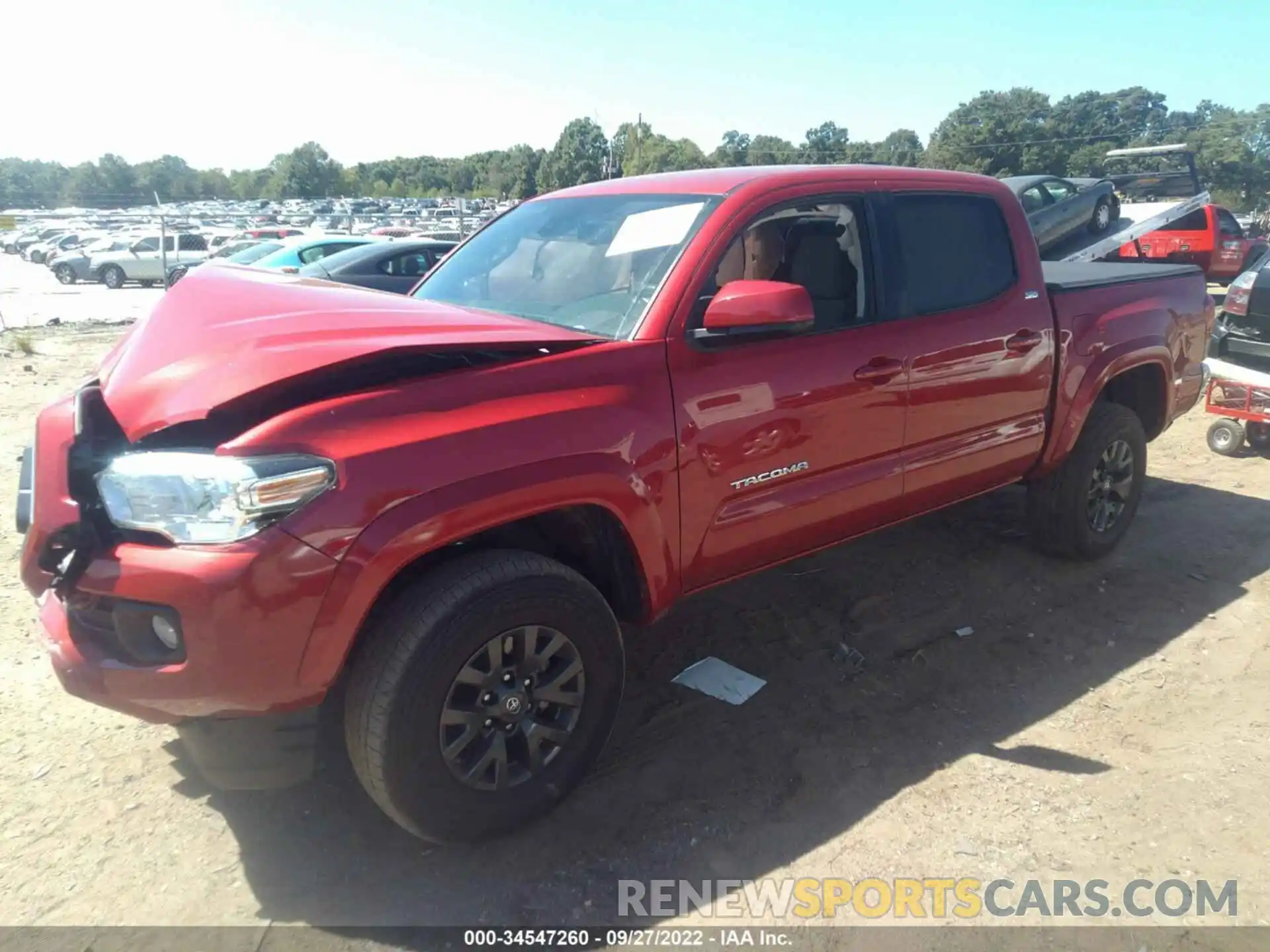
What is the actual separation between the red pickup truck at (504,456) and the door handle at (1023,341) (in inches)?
1.0

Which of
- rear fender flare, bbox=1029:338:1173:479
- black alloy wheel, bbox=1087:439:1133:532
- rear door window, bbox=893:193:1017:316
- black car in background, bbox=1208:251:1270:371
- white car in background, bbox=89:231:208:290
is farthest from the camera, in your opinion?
white car in background, bbox=89:231:208:290

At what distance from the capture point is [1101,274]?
4.86m

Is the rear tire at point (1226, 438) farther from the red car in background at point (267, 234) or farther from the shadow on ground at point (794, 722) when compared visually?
the red car in background at point (267, 234)

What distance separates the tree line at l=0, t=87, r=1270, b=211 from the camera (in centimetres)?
6406

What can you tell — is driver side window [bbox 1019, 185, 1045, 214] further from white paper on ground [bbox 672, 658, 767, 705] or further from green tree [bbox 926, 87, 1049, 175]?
green tree [bbox 926, 87, 1049, 175]

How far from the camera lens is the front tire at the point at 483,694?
2.36 meters

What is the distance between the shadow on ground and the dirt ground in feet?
0.04

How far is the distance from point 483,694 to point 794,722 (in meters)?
1.37

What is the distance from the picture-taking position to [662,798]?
9.60 feet

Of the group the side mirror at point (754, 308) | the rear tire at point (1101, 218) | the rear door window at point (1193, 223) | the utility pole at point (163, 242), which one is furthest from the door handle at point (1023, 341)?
the utility pole at point (163, 242)

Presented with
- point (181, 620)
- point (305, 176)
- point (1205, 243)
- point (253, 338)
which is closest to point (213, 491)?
point (181, 620)

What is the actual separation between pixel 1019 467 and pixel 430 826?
3.15 metres

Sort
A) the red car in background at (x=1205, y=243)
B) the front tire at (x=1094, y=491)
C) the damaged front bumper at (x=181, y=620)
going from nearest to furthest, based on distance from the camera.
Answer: the damaged front bumper at (x=181, y=620)
the front tire at (x=1094, y=491)
the red car in background at (x=1205, y=243)

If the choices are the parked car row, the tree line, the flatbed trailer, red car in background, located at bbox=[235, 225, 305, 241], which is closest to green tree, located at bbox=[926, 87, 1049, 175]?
the tree line
